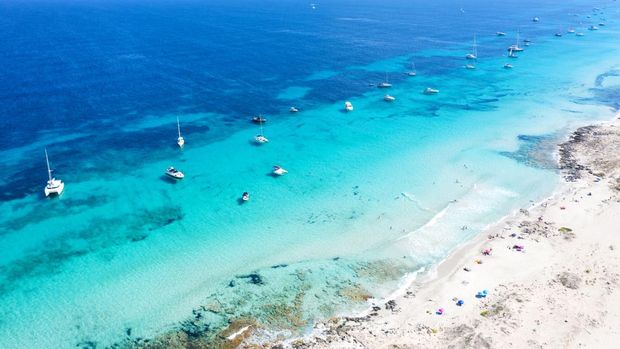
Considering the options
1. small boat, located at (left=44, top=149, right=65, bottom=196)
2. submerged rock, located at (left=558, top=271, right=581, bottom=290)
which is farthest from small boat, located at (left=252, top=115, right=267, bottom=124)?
submerged rock, located at (left=558, top=271, right=581, bottom=290)

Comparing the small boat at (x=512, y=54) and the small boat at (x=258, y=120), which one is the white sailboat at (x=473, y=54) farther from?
the small boat at (x=258, y=120)

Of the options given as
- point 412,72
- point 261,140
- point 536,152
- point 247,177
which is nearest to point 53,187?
point 247,177

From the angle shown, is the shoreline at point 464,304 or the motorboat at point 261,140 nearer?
the shoreline at point 464,304

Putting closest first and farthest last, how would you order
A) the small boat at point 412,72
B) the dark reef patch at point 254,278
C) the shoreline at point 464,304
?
the shoreline at point 464,304
the dark reef patch at point 254,278
the small boat at point 412,72

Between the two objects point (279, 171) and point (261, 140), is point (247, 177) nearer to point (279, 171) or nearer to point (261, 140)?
point (279, 171)

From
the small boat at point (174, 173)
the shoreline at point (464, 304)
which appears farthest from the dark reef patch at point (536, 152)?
the small boat at point (174, 173)

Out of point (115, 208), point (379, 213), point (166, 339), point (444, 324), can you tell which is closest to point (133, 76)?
point (115, 208)

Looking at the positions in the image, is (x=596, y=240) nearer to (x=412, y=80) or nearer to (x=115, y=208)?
(x=115, y=208)
